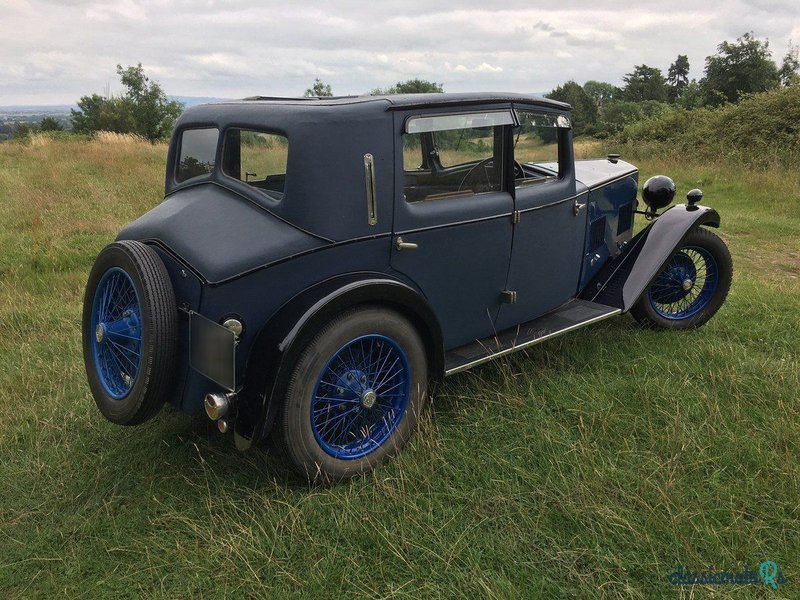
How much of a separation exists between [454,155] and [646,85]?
60549 millimetres

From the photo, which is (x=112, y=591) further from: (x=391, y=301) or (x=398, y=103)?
(x=398, y=103)

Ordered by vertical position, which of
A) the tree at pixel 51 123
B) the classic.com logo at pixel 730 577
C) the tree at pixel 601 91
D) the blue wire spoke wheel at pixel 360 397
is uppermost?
the tree at pixel 601 91

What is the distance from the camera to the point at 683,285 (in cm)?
424

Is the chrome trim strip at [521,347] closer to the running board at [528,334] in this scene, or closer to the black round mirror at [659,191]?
the running board at [528,334]

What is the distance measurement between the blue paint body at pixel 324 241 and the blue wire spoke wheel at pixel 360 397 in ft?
0.70

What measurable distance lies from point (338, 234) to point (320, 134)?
0.46 meters

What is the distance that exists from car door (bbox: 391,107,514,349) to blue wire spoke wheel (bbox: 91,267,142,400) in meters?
1.29

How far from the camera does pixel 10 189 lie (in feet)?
32.3

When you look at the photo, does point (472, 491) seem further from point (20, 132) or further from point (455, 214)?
point (20, 132)

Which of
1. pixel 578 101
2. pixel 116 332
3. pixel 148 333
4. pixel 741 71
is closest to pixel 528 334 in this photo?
pixel 148 333

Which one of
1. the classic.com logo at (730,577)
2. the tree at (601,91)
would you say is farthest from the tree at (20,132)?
the tree at (601,91)

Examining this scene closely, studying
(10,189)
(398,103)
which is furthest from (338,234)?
(10,189)

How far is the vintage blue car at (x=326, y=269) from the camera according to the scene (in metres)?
2.42

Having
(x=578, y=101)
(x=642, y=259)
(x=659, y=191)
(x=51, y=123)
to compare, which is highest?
(x=578, y=101)
